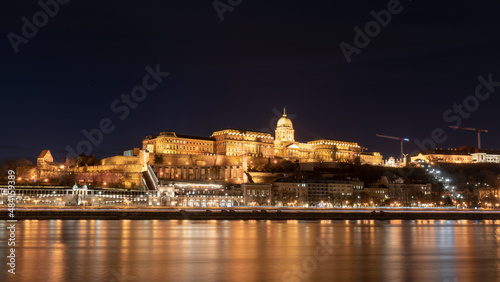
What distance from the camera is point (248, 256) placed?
59.5 ft

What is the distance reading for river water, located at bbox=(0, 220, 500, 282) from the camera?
14.1 metres

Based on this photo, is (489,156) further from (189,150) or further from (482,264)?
(482,264)

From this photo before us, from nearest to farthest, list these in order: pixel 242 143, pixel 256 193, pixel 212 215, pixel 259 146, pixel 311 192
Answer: pixel 212 215, pixel 256 193, pixel 311 192, pixel 242 143, pixel 259 146

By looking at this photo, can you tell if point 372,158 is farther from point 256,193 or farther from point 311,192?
point 256,193

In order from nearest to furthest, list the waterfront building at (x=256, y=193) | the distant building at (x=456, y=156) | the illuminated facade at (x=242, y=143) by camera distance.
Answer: the waterfront building at (x=256, y=193), the illuminated facade at (x=242, y=143), the distant building at (x=456, y=156)

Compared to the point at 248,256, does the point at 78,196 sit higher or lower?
higher

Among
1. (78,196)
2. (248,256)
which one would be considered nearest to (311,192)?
(78,196)

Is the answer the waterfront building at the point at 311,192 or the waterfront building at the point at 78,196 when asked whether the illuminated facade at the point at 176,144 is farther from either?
the waterfront building at the point at 311,192

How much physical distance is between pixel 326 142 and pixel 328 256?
7621cm

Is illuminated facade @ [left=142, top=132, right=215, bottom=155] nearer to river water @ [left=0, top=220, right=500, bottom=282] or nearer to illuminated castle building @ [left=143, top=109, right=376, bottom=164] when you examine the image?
illuminated castle building @ [left=143, top=109, right=376, bottom=164]

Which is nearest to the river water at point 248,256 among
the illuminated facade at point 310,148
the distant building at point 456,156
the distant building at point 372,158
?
the illuminated facade at point 310,148

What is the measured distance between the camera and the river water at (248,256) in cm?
1409

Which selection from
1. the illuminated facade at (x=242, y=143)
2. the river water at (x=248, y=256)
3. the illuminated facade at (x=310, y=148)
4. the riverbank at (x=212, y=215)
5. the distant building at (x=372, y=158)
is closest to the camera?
the river water at (x=248, y=256)

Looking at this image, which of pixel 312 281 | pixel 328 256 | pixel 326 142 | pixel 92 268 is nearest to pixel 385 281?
pixel 312 281
